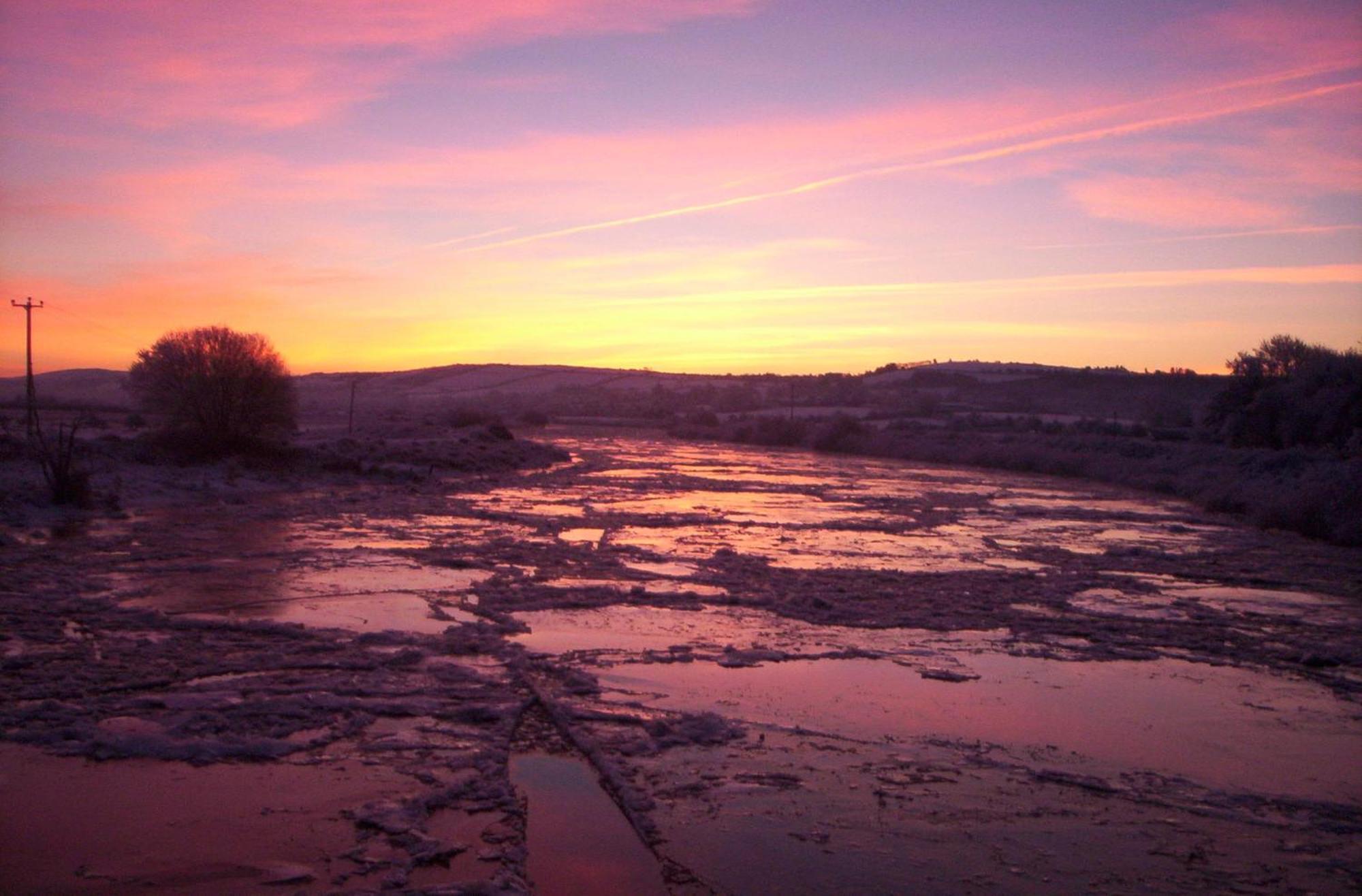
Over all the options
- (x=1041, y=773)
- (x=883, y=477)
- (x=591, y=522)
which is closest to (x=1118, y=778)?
(x=1041, y=773)

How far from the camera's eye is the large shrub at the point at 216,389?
1241 inches

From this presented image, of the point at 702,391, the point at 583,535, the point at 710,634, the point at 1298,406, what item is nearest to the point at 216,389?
the point at 583,535

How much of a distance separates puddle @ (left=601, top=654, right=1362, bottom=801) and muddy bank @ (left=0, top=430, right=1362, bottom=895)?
4cm

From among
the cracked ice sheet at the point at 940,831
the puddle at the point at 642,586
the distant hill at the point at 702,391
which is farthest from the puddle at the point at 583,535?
the distant hill at the point at 702,391

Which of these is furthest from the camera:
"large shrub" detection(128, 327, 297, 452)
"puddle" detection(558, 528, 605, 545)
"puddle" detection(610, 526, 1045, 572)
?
"large shrub" detection(128, 327, 297, 452)

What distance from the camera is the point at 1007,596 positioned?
13695mm

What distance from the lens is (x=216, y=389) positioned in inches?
1249

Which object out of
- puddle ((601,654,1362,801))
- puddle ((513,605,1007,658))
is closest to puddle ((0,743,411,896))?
puddle ((601,654,1362,801))

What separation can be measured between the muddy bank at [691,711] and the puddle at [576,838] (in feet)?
0.08

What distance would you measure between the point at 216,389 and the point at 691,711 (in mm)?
27268

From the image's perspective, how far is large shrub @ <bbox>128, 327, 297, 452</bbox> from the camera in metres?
31.5

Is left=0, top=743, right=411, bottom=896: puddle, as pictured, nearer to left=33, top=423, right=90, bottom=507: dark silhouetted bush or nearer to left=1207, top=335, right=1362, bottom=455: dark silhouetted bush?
left=33, top=423, right=90, bottom=507: dark silhouetted bush

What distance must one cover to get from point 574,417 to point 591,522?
7238cm

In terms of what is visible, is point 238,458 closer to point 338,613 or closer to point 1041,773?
point 338,613
